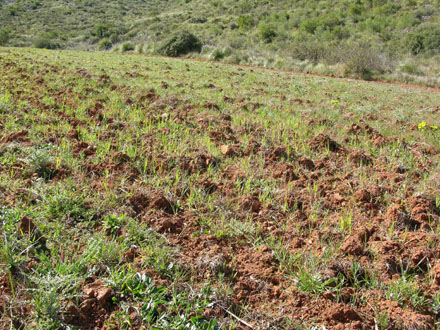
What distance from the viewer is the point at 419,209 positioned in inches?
90.0

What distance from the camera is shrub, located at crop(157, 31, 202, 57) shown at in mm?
19906

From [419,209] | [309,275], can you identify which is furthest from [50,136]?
→ [419,209]

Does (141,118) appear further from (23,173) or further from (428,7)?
(428,7)

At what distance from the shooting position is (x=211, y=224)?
85.0 inches

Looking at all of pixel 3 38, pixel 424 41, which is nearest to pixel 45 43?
pixel 3 38

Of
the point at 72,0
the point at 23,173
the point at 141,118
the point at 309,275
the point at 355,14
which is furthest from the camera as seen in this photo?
the point at 72,0

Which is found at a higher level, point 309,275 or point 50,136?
point 50,136

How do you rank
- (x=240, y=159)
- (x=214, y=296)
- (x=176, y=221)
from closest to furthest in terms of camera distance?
(x=214, y=296) < (x=176, y=221) < (x=240, y=159)

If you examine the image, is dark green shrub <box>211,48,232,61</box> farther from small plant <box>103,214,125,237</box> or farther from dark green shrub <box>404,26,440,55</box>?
small plant <box>103,214,125,237</box>

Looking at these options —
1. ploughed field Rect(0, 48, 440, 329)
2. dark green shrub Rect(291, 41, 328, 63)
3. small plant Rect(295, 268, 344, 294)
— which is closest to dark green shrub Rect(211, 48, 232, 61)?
dark green shrub Rect(291, 41, 328, 63)

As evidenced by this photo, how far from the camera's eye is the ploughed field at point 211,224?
59.1 inches

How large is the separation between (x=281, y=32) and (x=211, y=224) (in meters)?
23.5

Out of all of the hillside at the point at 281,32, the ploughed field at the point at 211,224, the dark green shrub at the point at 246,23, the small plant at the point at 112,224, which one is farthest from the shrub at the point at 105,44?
the small plant at the point at 112,224

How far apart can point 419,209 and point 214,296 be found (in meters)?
1.68
